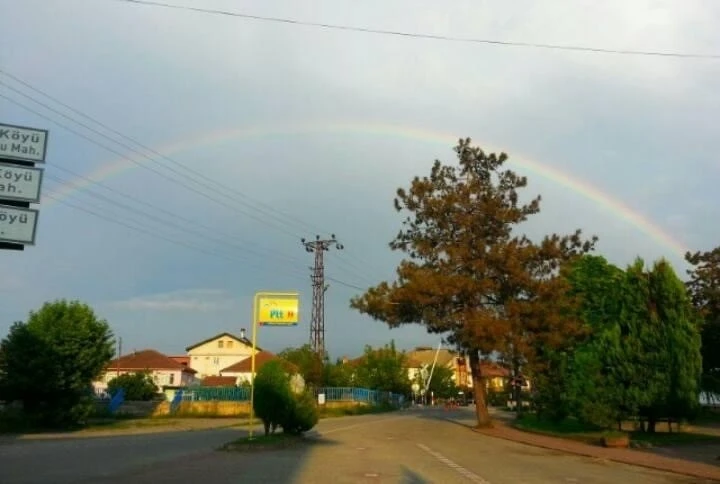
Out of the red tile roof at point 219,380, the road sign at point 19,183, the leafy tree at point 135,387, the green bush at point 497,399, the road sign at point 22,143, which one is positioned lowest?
the green bush at point 497,399

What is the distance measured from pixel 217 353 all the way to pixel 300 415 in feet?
284

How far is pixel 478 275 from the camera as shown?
33281mm

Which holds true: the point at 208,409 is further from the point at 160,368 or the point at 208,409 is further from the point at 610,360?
the point at 160,368

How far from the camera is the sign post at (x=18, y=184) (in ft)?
44.8

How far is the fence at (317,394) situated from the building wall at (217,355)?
32762mm

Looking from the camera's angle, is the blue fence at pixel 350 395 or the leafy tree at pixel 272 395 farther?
the blue fence at pixel 350 395

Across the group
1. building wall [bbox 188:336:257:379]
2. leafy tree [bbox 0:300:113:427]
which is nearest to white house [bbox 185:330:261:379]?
building wall [bbox 188:336:257:379]

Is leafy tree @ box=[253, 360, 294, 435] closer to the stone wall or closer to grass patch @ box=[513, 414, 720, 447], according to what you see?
grass patch @ box=[513, 414, 720, 447]

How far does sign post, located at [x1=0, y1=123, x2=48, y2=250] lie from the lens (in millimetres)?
13656

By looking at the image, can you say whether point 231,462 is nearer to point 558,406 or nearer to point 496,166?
point 558,406

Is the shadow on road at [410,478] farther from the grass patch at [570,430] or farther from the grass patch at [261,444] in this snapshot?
the grass patch at [570,430]

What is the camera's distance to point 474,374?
35812 millimetres

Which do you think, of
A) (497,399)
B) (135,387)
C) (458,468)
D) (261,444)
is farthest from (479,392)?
(497,399)

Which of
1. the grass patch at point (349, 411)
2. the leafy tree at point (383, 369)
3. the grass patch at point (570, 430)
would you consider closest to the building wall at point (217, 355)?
the leafy tree at point (383, 369)
